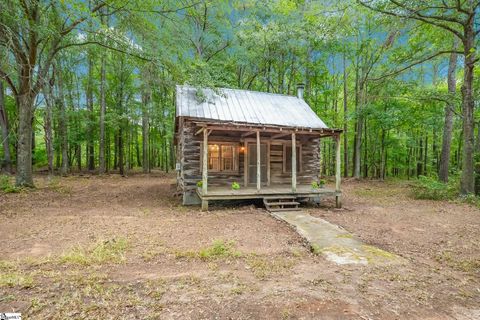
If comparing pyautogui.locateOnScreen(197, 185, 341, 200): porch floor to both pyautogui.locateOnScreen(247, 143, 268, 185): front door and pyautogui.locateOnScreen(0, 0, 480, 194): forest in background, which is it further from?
pyautogui.locateOnScreen(0, 0, 480, 194): forest in background

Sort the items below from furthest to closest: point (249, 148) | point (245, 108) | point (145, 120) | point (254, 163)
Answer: point (145, 120) → point (245, 108) → point (254, 163) → point (249, 148)

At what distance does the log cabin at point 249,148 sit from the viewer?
9.43 meters

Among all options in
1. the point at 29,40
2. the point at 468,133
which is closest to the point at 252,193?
the point at 468,133

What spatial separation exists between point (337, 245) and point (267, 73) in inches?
735

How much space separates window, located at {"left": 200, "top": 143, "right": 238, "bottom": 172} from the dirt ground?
351 centimetres

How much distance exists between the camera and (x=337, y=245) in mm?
5039

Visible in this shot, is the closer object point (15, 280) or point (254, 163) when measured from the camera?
point (15, 280)

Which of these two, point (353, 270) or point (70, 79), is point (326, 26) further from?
point (70, 79)

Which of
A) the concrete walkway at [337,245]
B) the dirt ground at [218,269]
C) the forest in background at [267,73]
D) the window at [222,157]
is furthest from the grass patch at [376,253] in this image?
the forest in background at [267,73]

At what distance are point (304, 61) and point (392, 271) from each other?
766 inches

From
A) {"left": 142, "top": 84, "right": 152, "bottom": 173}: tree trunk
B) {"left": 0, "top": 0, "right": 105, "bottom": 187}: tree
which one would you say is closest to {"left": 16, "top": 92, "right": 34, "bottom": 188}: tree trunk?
{"left": 0, "top": 0, "right": 105, "bottom": 187}: tree

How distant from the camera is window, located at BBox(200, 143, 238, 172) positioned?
10969 millimetres

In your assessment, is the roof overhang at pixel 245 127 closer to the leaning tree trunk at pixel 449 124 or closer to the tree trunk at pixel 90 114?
the leaning tree trunk at pixel 449 124

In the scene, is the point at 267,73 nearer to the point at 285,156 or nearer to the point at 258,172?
the point at 285,156
